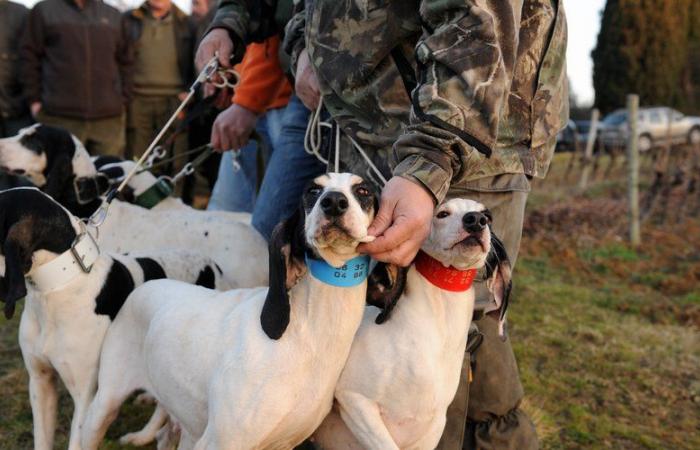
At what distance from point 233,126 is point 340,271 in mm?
1986

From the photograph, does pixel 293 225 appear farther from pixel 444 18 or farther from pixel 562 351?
pixel 562 351

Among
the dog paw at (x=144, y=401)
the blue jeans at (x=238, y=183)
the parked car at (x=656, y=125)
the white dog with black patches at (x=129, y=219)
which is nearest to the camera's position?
the white dog with black patches at (x=129, y=219)

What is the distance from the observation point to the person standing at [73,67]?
720cm

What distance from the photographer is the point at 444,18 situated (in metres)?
2.22

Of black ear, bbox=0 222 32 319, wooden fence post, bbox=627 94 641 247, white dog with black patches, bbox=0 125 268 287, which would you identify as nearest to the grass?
wooden fence post, bbox=627 94 641 247

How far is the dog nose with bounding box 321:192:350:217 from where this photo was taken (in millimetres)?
2041

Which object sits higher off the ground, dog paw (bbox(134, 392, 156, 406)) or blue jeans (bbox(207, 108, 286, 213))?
blue jeans (bbox(207, 108, 286, 213))

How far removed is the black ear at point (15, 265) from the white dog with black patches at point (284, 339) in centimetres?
58

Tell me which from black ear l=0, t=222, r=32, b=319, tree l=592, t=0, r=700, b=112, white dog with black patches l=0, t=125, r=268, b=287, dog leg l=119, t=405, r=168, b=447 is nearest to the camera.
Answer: black ear l=0, t=222, r=32, b=319

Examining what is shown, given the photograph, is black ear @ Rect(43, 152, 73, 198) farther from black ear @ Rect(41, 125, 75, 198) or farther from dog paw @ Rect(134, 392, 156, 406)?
dog paw @ Rect(134, 392, 156, 406)

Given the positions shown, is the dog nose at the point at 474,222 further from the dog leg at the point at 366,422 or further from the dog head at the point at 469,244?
the dog leg at the point at 366,422

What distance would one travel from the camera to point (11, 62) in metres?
7.47

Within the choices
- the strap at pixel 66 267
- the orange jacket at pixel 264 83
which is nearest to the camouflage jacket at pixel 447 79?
the orange jacket at pixel 264 83

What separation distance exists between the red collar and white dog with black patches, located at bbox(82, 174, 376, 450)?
26cm
